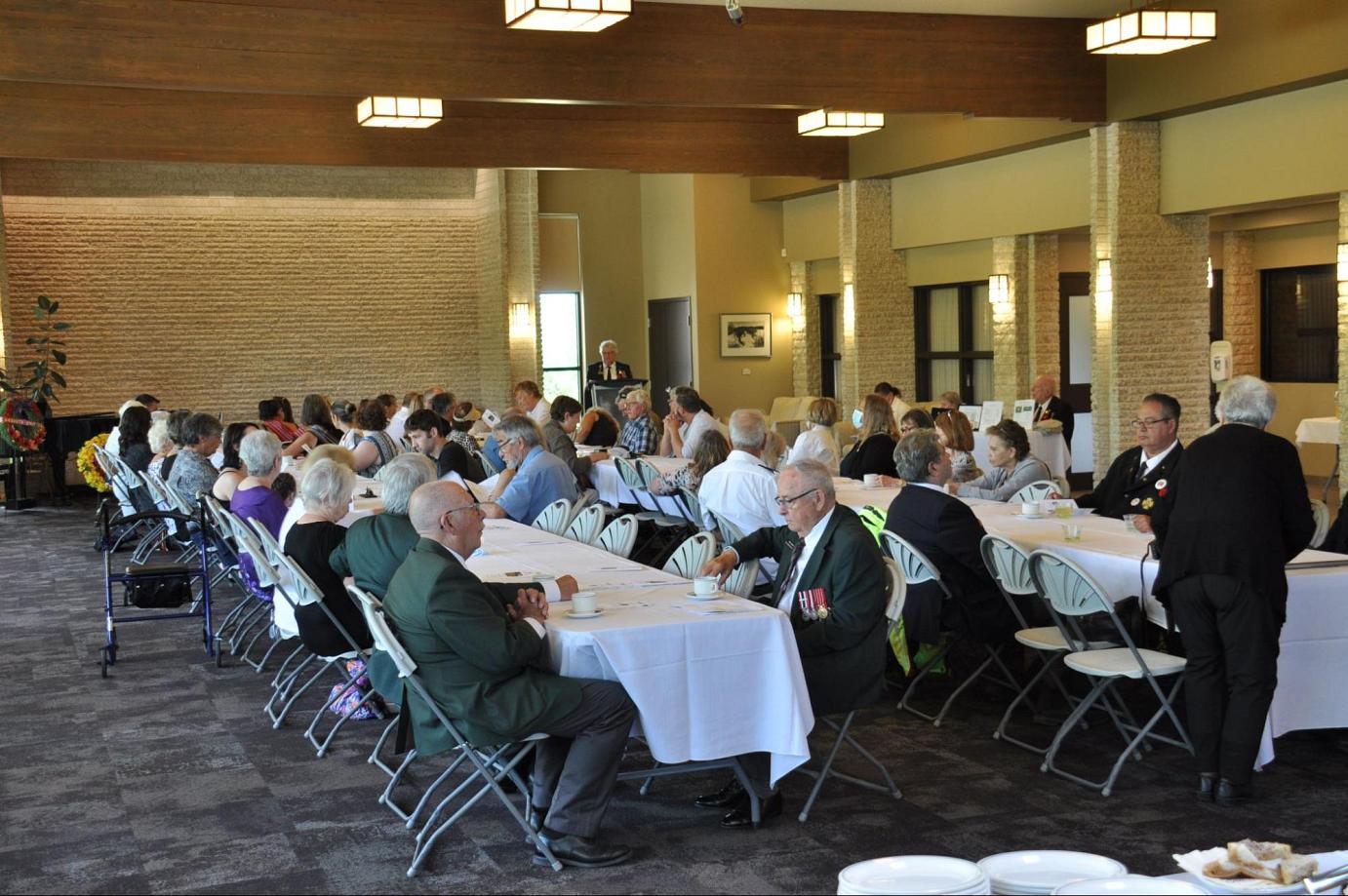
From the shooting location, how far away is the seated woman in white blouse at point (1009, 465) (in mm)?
7434

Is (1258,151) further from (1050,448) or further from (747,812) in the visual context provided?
(747,812)

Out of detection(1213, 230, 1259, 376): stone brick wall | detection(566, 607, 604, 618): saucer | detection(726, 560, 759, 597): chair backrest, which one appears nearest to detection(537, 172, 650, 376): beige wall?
detection(1213, 230, 1259, 376): stone brick wall

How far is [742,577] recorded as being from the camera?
5.39 m

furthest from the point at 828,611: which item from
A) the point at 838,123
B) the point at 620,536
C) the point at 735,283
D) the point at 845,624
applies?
the point at 735,283

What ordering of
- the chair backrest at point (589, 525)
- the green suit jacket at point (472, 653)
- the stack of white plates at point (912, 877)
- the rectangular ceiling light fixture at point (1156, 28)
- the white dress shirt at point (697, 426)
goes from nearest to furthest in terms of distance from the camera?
the stack of white plates at point (912, 877) → the green suit jacket at point (472, 653) → the chair backrest at point (589, 525) → the rectangular ceiling light fixture at point (1156, 28) → the white dress shirt at point (697, 426)

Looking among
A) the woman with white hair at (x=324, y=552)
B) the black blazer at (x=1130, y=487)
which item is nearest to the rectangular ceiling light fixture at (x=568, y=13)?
the woman with white hair at (x=324, y=552)

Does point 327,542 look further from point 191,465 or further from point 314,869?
point 191,465

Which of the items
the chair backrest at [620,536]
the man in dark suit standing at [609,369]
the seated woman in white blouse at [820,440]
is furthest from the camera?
the man in dark suit standing at [609,369]

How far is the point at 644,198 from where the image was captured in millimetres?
20188

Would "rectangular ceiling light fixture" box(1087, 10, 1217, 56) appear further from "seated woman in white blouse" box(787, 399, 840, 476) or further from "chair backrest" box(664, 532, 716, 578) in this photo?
"chair backrest" box(664, 532, 716, 578)

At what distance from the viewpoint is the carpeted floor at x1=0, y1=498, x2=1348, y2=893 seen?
4.11m

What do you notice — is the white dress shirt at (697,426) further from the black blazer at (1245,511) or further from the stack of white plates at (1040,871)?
the stack of white plates at (1040,871)

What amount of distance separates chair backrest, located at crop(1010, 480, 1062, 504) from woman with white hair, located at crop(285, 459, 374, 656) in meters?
3.23

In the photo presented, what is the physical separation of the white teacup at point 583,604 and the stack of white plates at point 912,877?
95.8 inches
